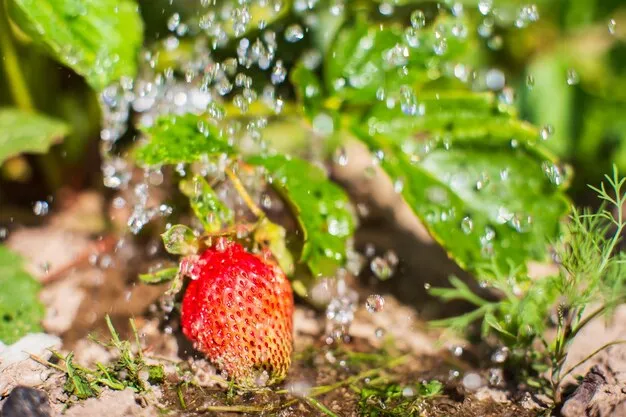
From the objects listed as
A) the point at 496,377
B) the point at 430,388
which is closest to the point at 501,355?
the point at 496,377

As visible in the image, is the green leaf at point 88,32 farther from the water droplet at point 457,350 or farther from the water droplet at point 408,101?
the water droplet at point 457,350

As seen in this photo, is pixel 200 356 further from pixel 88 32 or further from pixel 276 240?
pixel 88 32

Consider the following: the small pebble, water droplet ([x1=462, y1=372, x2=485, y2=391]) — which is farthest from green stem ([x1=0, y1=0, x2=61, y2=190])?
water droplet ([x1=462, y1=372, x2=485, y2=391])

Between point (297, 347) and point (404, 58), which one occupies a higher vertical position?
point (404, 58)

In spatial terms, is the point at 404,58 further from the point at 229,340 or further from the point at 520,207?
the point at 229,340

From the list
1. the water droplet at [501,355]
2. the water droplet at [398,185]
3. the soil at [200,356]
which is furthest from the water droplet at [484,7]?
the water droplet at [501,355]

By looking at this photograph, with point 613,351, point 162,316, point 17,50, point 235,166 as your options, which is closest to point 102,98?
point 17,50
